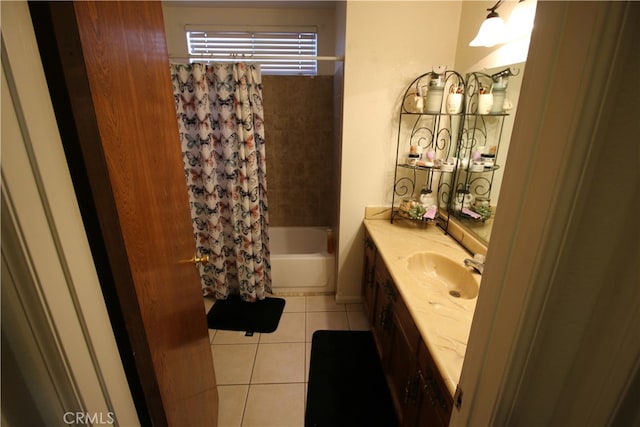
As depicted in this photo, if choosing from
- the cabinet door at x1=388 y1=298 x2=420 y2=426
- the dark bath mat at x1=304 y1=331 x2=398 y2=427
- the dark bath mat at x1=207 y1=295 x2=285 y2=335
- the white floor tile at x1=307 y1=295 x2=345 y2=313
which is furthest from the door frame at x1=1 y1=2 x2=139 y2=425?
the white floor tile at x1=307 y1=295 x2=345 y2=313

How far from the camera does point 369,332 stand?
→ 6.96ft

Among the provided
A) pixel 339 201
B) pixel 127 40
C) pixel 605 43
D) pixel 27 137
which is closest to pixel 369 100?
pixel 339 201

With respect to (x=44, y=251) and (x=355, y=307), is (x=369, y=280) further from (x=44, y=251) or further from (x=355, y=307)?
(x=44, y=251)

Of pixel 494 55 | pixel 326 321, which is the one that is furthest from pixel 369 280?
pixel 494 55

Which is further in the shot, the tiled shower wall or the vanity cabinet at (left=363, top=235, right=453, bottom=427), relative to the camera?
the tiled shower wall

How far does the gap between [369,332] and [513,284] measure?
185cm

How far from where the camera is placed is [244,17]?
264 centimetres

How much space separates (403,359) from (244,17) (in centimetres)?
310

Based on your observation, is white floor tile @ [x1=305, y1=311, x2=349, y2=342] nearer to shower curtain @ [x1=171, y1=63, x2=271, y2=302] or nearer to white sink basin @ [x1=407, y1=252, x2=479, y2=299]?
shower curtain @ [x1=171, y1=63, x2=271, y2=302]

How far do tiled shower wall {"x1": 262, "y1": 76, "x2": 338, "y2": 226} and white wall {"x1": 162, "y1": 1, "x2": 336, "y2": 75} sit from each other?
50cm

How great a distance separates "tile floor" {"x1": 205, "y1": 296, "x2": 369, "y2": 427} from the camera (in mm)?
1551

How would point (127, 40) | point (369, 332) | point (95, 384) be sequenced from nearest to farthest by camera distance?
point (95, 384) < point (127, 40) < point (369, 332)

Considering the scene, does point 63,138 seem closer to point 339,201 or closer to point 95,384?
point 95,384

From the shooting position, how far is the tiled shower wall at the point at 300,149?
2797mm
